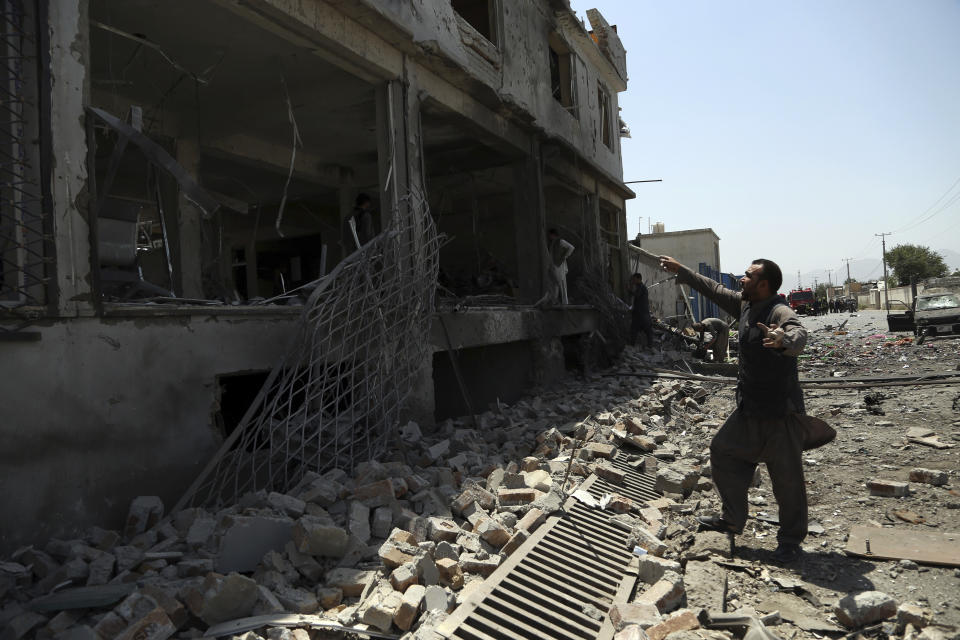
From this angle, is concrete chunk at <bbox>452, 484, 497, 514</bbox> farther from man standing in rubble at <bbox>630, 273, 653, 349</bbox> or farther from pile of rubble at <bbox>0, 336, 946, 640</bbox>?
man standing in rubble at <bbox>630, 273, 653, 349</bbox>

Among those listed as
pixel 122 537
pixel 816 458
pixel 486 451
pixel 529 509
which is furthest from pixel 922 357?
pixel 122 537

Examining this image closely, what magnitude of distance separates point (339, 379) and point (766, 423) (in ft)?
9.36

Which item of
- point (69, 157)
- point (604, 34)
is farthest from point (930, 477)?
point (604, 34)

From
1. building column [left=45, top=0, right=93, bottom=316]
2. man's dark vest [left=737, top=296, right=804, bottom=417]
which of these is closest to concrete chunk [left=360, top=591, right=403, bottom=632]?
building column [left=45, top=0, right=93, bottom=316]

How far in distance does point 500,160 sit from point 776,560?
873 cm

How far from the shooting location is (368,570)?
3234 mm

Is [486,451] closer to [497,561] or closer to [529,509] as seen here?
[529,509]

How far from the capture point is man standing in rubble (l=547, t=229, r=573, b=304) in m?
10.9

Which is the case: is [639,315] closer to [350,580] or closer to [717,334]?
[717,334]

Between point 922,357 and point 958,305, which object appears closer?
point 922,357

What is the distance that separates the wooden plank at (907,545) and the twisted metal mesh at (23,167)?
16.0 feet

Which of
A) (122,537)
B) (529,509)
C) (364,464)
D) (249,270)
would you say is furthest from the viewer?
(249,270)

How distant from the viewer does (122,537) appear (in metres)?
3.68

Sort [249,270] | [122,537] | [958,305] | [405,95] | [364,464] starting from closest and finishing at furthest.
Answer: [122,537], [364,464], [405,95], [249,270], [958,305]
